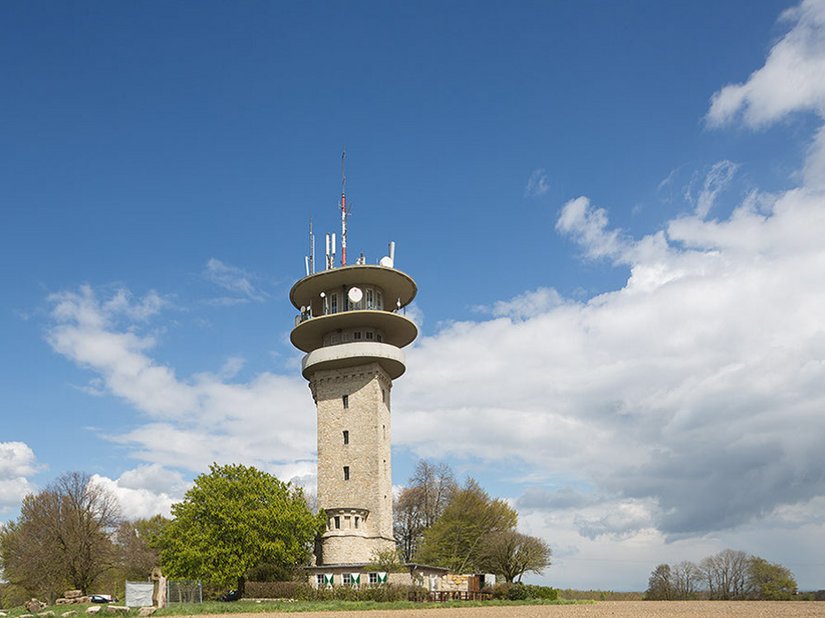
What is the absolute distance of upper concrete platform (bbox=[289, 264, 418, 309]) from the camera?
2496 inches

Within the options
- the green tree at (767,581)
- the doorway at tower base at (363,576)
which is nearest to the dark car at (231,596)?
the doorway at tower base at (363,576)

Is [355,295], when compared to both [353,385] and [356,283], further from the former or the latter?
[353,385]

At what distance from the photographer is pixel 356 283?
6469cm

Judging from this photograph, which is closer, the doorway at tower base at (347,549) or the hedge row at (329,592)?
the hedge row at (329,592)

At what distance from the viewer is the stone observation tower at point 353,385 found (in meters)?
58.4

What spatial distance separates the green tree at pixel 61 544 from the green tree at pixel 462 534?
2875cm

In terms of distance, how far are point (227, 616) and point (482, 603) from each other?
1865 cm

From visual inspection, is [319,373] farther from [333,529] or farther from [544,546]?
[544,546]

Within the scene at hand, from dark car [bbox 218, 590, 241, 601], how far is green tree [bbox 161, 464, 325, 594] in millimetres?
548

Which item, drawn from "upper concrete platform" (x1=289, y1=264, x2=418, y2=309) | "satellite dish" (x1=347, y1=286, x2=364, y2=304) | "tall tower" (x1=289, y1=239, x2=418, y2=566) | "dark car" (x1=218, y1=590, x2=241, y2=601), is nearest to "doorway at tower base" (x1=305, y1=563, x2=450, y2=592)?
"tall tower" (x1=289, y1=239, x2=418, y2=566)

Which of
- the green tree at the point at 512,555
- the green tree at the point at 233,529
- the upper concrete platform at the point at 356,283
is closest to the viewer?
the green tree at the point at 233,529

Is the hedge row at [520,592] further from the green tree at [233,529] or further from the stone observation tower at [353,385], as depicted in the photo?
the green tree at [233,529]

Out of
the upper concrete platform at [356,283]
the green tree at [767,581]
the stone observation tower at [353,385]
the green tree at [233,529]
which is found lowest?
the green tree at [767,581]

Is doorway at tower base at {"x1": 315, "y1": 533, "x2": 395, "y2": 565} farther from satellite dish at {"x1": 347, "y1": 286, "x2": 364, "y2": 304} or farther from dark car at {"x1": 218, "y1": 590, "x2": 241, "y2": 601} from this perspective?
satellite dish at {"x1": 347, "y1": 286, "x2": 364, "y2": 304}
